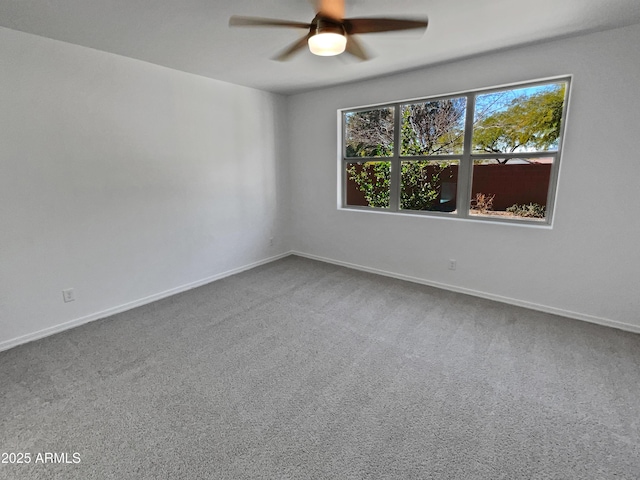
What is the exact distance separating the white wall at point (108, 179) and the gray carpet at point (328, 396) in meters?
0.44

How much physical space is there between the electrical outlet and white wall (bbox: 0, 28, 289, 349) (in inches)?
1.4

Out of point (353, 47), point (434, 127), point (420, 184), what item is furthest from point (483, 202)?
point (353, 47)

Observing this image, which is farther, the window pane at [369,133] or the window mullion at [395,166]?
the window pane at [369,133]

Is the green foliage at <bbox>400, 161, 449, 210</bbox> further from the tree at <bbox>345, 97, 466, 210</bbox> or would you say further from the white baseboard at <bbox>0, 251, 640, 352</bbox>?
the white baseboard at <bbox>0, 251, 640, 352</bbox>

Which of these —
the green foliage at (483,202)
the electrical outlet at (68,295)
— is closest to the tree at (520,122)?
the green foliage at (483,202)

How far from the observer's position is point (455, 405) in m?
1.80

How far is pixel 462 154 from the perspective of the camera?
10.9 ft

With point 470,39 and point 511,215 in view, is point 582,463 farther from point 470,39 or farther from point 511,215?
point 470,39

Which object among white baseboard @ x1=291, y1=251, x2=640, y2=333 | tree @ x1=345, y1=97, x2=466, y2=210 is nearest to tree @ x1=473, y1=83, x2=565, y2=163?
tree @ x1=345, y1=97, x2=466, y2=210

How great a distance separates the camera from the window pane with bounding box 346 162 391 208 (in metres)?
4.00

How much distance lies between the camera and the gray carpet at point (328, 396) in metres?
1.46

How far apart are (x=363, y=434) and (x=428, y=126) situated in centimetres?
318

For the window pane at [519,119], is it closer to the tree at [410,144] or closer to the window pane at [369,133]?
the tree at [410,144]

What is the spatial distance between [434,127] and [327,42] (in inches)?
79.6
